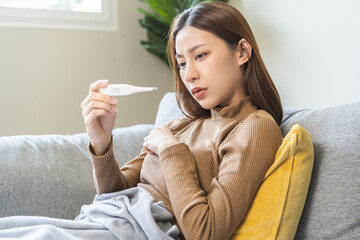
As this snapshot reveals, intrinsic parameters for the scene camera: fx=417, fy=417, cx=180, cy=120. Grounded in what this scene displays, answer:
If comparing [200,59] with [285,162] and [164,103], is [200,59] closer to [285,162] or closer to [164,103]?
[285,162]

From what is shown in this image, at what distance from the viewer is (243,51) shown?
1.22m

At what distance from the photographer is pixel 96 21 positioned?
2.86 m

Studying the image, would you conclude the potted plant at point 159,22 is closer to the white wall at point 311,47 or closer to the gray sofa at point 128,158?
the white wall at point 311,47

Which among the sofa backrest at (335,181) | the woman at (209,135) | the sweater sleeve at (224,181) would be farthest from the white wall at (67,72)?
the sofa backrest at (335,181)

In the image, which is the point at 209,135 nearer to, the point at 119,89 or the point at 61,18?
the point at 119,89

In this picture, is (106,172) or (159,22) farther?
(159,22)

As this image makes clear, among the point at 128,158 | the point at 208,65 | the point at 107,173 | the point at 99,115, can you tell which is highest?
the point at 208,65

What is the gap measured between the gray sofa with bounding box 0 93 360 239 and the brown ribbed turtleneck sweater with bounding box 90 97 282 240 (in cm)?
13

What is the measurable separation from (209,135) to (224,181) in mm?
269

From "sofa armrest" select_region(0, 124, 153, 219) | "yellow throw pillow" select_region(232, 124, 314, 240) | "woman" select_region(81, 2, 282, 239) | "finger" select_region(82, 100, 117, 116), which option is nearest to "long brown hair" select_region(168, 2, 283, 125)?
"woman" select_region(81, 2, 282, 239)

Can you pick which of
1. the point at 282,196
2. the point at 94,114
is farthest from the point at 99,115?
the point at 282,196

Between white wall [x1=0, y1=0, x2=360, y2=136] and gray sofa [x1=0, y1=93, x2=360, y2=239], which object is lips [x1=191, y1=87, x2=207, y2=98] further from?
white wall [x1=0, y1=0, x2=360, y2=136]

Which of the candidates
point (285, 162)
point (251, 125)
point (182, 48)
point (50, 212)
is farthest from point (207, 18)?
point (50, 212)

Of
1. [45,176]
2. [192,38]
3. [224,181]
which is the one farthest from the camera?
[45,176]
